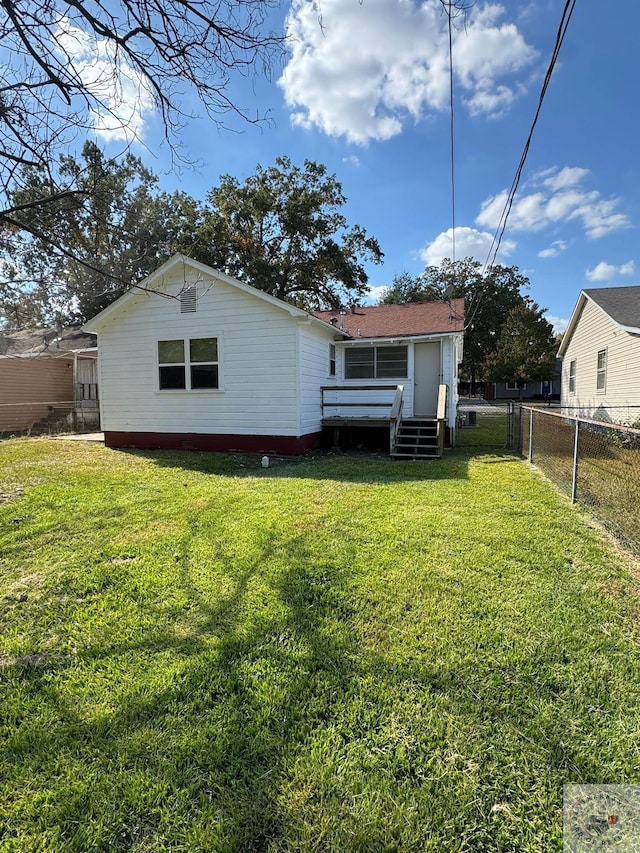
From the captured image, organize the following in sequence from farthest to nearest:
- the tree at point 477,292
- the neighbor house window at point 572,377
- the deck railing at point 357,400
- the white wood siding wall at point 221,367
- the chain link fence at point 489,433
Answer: the tree at point 477,292 → the neighbor house window at point 572,377 → the deck railing at point 357,400 → the chain link fence at point 489,433 → the white wood siding wall at point 221,367

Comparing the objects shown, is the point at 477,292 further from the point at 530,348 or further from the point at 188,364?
the point at 188,364

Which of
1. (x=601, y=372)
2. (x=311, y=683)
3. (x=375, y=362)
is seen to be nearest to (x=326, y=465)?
(x=375, y=362)

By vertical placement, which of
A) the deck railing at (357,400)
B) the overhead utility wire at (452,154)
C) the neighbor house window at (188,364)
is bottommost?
the deck railing at (357,400)

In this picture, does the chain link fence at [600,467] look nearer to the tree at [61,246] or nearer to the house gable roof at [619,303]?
the tree at [61,246]

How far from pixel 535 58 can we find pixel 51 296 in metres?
7.44

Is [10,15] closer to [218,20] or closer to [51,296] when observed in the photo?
[218,20]

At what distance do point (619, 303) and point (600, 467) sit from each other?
10.6 m

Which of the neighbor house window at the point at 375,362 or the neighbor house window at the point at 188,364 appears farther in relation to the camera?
the neighbor house window at the point at 375,362

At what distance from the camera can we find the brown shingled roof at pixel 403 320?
1177cm

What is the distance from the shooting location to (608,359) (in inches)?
509

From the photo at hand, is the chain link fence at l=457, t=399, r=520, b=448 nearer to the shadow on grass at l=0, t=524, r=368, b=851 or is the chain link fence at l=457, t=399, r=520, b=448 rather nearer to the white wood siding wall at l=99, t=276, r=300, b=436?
the white wood siding wall at l=99, t=276, r=300, b=436

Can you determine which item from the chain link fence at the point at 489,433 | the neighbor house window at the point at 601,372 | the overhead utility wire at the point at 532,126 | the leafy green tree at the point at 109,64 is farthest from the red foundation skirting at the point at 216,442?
the neighbor house window at the point at 601,372

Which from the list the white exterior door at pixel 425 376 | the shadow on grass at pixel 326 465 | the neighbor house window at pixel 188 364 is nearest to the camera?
the shadow on grass at pixel 326 465

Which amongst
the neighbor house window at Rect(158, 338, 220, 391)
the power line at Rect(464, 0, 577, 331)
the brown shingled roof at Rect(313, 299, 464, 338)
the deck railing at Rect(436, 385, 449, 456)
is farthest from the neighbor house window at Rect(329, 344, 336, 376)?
the power line at Rect(464, 0, 577, 331)
